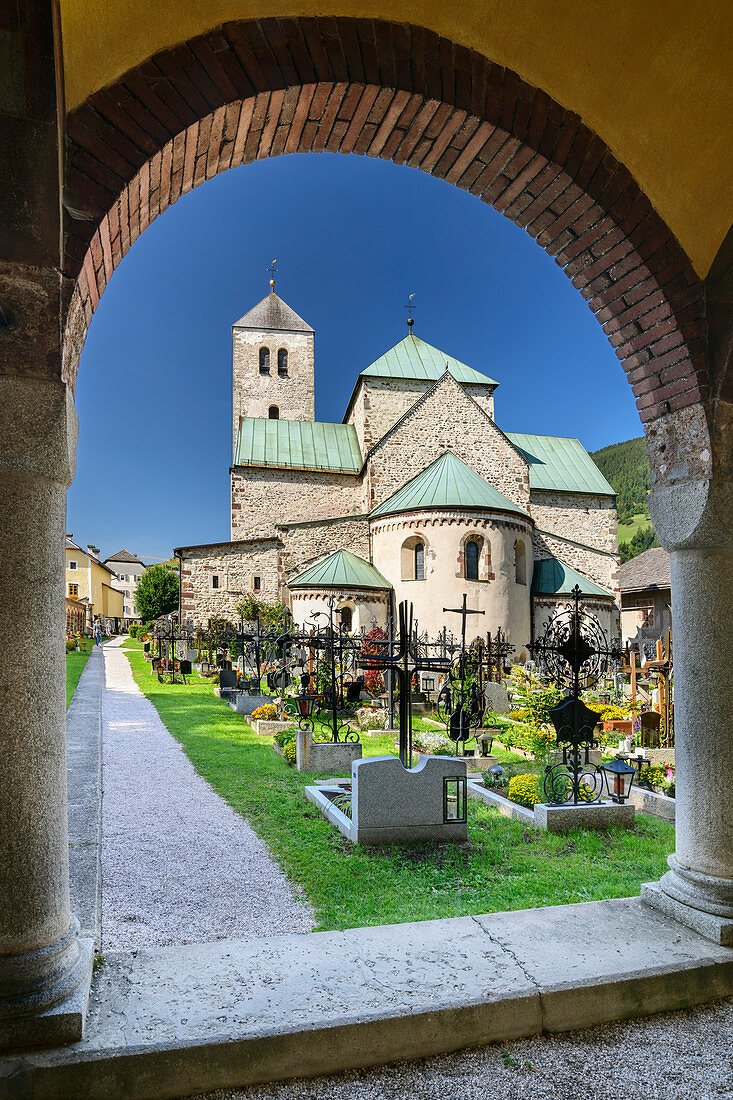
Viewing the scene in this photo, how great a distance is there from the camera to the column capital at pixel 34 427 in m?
2.55

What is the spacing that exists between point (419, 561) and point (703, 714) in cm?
2149

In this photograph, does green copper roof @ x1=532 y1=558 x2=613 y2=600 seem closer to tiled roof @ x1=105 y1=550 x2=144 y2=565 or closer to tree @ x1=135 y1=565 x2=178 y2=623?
tree @ x1=135 y1=565 x2=178 y2=623

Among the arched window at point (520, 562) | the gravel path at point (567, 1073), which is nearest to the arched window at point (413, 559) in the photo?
the arched window at point (520, 562)

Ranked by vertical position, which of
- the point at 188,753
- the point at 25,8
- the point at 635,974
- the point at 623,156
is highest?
the point at 623,156

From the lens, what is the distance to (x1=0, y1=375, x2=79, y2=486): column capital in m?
2.55

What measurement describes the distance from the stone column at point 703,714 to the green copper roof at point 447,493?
2036cm

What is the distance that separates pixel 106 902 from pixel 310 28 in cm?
579

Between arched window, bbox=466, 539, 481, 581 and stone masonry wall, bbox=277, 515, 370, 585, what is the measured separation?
5269 millimetres

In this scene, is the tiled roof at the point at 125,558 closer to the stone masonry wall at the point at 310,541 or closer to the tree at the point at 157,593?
the tree at the point at 157,593

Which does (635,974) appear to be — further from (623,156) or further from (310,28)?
(310,28)

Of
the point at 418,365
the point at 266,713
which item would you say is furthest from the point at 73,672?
the point at 418,365

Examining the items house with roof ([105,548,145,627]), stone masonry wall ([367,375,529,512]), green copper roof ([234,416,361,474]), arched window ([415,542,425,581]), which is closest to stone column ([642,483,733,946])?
arched window ([415,542,425,581])

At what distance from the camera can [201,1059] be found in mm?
2461

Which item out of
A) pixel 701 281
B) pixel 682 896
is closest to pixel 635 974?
pixel 682 896
